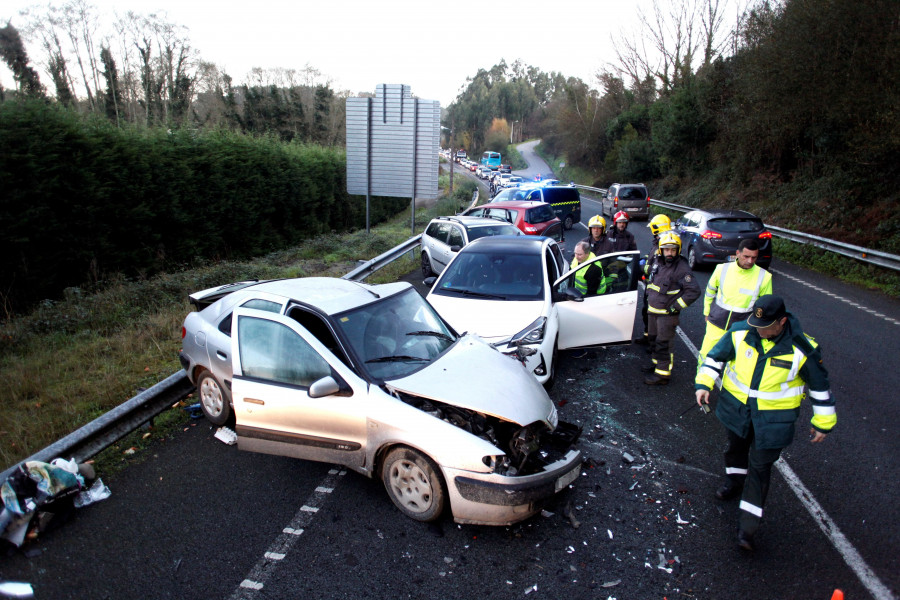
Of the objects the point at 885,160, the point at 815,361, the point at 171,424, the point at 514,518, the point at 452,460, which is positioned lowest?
the point at 171,424

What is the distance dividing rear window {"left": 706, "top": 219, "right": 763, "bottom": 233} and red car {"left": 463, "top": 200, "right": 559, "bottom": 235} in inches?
184

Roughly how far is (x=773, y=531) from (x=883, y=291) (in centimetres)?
1136

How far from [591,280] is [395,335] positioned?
3711 mm

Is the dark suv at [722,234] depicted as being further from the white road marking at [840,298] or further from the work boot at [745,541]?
the work boot at [745,541]

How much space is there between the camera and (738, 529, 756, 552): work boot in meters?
3.74

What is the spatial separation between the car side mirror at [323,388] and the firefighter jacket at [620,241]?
20.3 ft

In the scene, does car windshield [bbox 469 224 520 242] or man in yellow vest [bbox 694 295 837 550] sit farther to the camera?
car windshield [bbox 469 224 520 242]

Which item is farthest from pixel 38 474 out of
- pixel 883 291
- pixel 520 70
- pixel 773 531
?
pixel 520 70

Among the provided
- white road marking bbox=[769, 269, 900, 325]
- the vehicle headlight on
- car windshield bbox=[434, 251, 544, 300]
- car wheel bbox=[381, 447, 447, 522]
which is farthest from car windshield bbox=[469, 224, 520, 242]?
car wheel bbox=[381, 447, 447, 522]

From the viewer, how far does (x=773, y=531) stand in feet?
13.1

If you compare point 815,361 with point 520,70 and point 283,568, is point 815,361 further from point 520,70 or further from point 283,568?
point 520,70

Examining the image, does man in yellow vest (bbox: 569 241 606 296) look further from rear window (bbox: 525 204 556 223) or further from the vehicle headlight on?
rear window (bbox: 525 204 556 223)

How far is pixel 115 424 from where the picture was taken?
4879 millimetres

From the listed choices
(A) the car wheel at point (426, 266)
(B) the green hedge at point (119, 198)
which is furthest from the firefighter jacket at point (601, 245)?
(B) the green hedge at point (119, 198)
